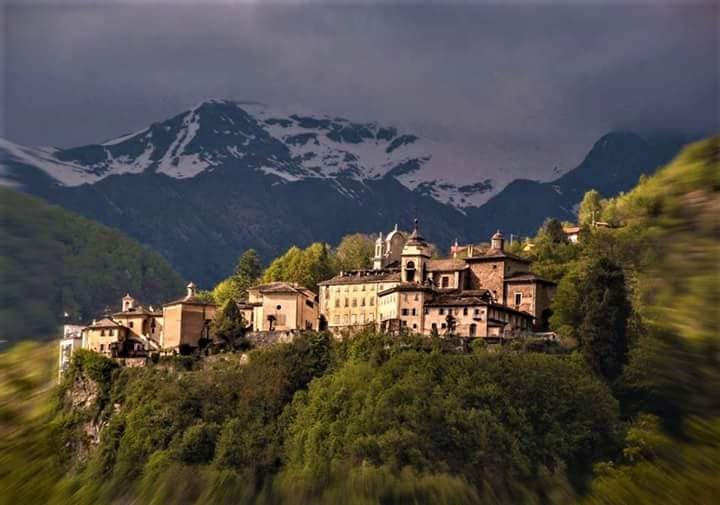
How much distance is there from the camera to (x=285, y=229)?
186 metres

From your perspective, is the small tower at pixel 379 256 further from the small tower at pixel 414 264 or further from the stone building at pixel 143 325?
the stone building at pixel 143 325

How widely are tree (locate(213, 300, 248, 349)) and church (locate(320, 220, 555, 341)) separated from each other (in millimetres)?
3860

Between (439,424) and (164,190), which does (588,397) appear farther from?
(164,190)

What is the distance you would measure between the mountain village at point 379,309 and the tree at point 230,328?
0.59 m

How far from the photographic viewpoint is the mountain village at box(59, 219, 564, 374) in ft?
166

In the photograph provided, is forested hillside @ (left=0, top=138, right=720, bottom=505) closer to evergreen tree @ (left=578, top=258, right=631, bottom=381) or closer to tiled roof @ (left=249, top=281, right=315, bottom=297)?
evergreen tree @ (left=578, top=258, right=631, bottom=381)

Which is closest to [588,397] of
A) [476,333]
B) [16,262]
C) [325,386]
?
[476,333]

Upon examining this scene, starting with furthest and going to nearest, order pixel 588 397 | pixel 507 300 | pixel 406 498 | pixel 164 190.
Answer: pixel 164 190, pixel 507 300, pixel 588 397, pixel 406 498

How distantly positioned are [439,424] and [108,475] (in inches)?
485

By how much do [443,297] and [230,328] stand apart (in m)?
10.0

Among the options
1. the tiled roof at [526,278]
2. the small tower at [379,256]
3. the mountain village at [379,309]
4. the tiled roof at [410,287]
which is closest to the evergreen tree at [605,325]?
the mountain village at [379,309]

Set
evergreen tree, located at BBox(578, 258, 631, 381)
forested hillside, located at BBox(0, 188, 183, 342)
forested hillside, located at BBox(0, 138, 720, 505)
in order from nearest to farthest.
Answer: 1. forested hillside, located at BBox(0, 188, 183, 342)
2. forested hillside, located at BBox(0, 138, 720, 505)
3. evergreen tree, located at BBox(578, 258, 631, 381)

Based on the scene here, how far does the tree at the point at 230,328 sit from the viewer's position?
55219mm

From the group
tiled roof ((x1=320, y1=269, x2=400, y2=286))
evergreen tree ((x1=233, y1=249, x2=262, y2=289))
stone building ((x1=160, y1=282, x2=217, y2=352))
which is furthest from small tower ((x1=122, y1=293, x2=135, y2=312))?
evergreen tree ((x1=233, y1=249, x2=262, y2=289))
